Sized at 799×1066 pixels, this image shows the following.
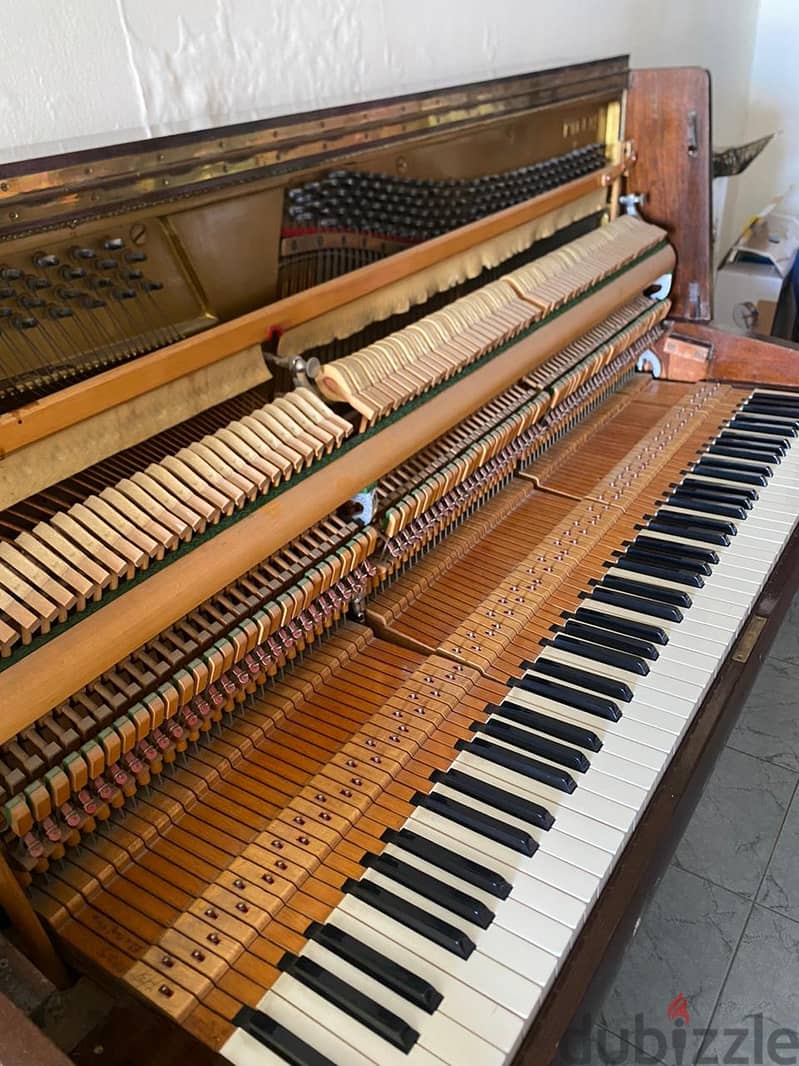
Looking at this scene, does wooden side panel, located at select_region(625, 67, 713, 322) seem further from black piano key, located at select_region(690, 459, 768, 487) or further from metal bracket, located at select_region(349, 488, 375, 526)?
metal bracket, located at select_region(349, 488, 375, 526)

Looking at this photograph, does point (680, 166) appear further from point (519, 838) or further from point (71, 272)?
point (519, 838)

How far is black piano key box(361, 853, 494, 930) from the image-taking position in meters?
1.25

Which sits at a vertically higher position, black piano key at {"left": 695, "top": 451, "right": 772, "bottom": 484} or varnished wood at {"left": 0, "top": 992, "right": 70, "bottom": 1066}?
varnished wood at {"left": 0, "top": 992, "right": 70, "bottom": 1066}

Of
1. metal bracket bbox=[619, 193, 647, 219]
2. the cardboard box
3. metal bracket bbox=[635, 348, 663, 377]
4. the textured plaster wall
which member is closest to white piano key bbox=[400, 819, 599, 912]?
the textured plaster wall

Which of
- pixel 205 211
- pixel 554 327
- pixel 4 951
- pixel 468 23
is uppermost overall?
pixel 468 23

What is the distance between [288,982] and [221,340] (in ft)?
3.49

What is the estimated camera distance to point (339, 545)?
5.38ft

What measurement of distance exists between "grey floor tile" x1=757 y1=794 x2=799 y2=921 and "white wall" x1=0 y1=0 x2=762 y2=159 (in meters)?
2.51

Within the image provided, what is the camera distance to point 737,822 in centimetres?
260

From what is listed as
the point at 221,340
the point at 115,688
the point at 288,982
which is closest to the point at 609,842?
the point at 288,982

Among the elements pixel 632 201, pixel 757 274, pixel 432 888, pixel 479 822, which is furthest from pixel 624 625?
pixel 757 274

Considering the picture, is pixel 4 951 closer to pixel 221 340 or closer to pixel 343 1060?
pixel 343 1060

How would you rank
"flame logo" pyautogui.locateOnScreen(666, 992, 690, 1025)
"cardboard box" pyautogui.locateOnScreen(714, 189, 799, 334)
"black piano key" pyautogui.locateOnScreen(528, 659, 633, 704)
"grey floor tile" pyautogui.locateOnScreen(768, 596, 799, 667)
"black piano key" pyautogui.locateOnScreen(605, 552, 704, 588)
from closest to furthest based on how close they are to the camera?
"black piano key" pyautogui.locateOnScreen(528, 659, 633, 704)
"black piano key" pyautogui.locateOnScreen(605, 552, 704, 588)
"flame logo" pyautogui.locateOnScreen(666, 992, 690, 1025)
"grey floor tile" pyautogui.locateOnScreen(768, 596, 799, 667)
"cardboard box" pyautogui.locateOnScreen(714, 189, 799, 334)

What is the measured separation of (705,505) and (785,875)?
3.91 feet
